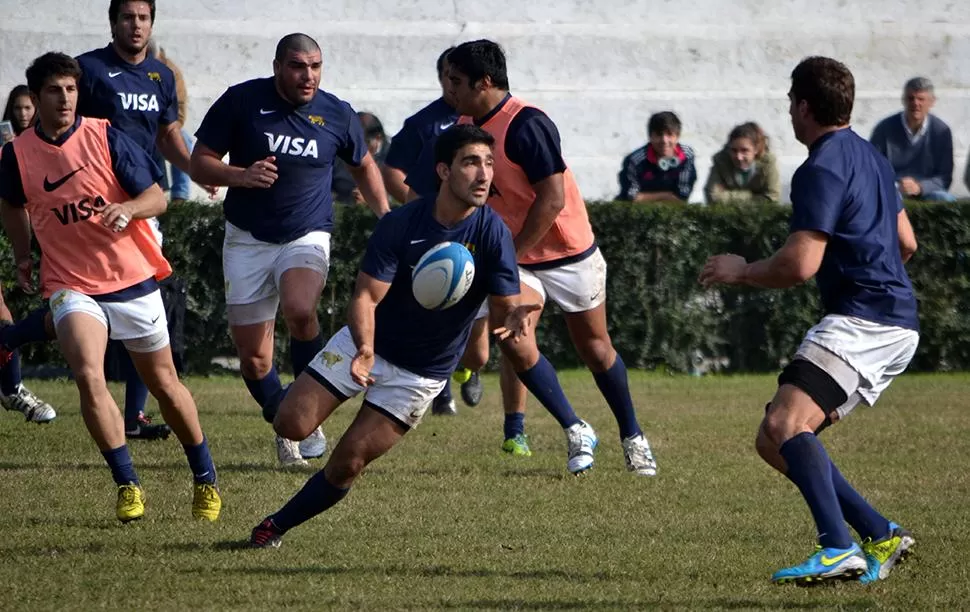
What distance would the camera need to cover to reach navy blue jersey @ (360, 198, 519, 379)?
6.98 meters

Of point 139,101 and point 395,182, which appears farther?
point 395,182

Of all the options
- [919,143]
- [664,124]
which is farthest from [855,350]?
[919,143]

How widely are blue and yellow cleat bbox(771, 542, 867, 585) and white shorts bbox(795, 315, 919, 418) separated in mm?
652

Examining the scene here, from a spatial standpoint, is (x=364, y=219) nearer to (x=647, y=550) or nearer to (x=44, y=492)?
(x=44, y=492)

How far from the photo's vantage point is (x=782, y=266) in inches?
251

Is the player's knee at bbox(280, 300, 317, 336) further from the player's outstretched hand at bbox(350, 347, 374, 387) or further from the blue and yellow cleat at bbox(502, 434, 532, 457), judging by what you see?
the player's outstretched hand at bbox(350, 347, 374, 387)

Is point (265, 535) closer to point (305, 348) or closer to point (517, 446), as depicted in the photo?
point (305, 348)

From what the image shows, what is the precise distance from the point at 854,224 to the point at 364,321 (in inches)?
78.5

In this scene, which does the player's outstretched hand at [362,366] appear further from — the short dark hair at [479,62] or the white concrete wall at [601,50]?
the white concrete wall at [601,50]

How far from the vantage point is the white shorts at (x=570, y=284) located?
949 cm

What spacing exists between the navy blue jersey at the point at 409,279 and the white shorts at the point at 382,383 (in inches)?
1.9

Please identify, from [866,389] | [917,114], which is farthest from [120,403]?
[917,114]

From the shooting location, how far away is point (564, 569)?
6941 millimetres

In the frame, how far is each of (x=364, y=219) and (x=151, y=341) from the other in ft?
20.5
